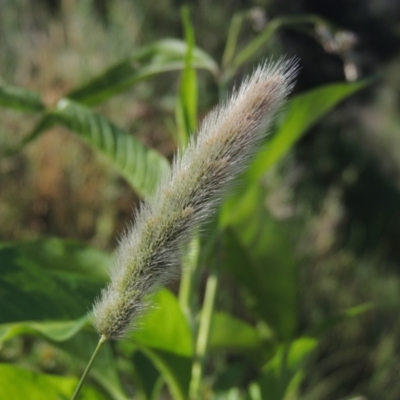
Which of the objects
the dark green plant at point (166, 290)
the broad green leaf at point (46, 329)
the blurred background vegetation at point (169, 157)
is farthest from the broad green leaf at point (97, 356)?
the blurred background vegetation at point (169, 157)

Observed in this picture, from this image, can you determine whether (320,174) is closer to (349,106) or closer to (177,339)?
(349,106)

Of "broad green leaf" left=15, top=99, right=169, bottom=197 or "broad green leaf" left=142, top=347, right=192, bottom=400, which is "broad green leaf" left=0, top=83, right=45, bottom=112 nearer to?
"broad green leaf" left=15, top=99, right=169, bottom=197

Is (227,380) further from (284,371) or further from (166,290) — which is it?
(166,290)

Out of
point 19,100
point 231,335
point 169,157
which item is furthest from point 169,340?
point 169,157

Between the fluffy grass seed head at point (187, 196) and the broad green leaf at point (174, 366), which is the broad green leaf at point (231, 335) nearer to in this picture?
the broad green leaf at point (174, 366)

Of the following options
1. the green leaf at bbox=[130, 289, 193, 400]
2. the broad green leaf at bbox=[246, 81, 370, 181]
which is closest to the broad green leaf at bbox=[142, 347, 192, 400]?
the green leaf at bbox=[130, 289, 193, 400]

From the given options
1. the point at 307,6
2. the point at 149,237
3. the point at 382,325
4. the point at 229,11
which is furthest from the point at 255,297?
the point at 307,6
